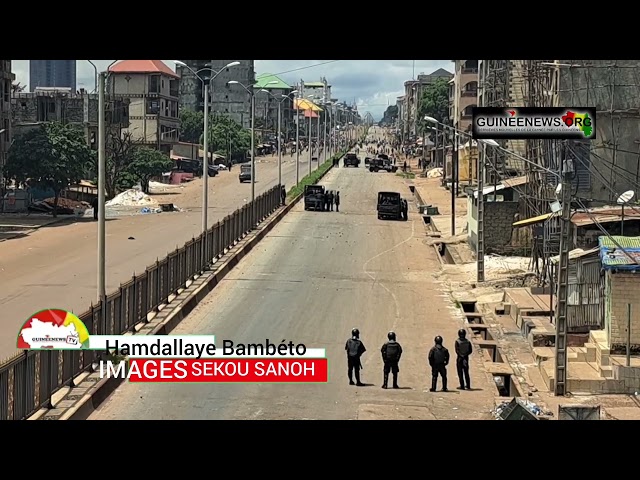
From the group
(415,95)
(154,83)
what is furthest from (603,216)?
(415,95)

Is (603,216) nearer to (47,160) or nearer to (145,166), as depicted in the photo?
(47,160)

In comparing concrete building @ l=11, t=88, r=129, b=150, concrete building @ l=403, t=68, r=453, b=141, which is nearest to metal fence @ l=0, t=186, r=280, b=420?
concrete building @ l=11, t=88, r=129, b=150

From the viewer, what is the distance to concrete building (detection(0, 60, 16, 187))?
50.8 meters

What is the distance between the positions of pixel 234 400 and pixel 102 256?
3799mm

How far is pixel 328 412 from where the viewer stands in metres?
14.9

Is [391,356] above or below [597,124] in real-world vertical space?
below

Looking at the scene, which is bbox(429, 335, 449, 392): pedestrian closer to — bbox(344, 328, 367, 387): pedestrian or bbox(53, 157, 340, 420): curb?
bbox(344, 328, 367, 387): pedestrian

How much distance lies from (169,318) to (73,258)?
1179 cm

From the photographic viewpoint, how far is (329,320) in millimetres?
22562

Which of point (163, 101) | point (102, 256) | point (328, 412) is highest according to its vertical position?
point (163, 101)

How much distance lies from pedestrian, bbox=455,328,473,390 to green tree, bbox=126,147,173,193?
43.8 metres

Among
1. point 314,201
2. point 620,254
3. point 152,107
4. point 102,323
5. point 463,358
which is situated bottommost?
point 463,358
